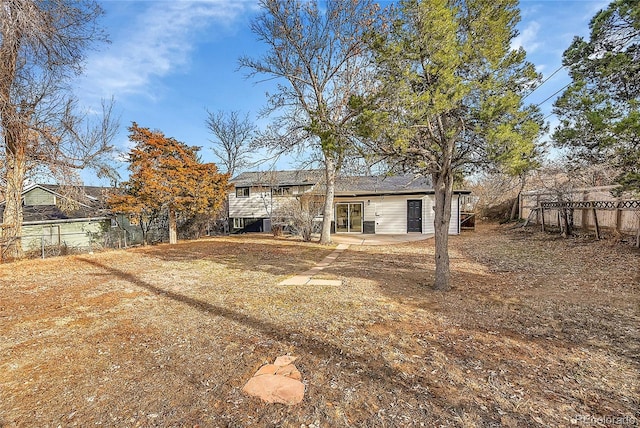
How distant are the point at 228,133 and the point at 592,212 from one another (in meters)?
26.8

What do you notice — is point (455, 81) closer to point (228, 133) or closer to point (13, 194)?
point (13, 194)

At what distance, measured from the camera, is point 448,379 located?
2586 millimetres

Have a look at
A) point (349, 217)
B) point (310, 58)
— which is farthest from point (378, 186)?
point (310, 58)

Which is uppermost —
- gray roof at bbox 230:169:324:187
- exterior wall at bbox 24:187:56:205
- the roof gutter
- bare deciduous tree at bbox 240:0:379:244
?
bare deciduous tree at bbox 240:0:379:244

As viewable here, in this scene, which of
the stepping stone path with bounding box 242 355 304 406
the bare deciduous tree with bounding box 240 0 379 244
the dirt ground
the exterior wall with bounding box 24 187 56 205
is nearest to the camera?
the dirt ground

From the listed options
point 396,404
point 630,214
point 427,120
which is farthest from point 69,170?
point 630,214

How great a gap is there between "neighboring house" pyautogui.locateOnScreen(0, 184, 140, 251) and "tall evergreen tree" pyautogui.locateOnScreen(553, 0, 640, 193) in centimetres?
1720

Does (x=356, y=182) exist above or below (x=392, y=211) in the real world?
above

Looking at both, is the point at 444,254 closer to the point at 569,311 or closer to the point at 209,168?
the point at 569,311

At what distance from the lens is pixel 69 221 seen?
52.3ft

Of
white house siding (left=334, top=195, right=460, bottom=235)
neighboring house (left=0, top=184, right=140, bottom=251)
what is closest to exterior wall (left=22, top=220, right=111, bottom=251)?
neighboring house (left=0, top=184, right=140, bottom=251)

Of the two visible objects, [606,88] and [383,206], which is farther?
[383,206]

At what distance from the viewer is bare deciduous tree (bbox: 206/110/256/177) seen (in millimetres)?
27703

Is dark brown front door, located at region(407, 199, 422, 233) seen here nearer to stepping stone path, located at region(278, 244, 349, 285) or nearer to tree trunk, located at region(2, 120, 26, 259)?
stepping stone path, located at region(278, 244, 349, 285)
